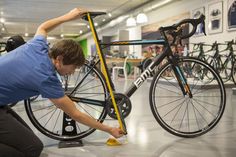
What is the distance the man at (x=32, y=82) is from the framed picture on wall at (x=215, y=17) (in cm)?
753

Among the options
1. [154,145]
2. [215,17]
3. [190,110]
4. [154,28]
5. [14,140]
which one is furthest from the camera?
[154,28]

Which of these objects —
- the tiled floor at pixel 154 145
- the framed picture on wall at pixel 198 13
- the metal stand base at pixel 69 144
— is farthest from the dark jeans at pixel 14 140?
the framed picture on wall at pixel 198 13

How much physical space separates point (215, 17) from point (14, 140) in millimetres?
8079

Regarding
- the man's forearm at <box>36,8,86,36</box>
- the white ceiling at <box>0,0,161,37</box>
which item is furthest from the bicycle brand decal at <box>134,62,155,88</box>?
the white ceiling at <box>0,0,161,37</box>

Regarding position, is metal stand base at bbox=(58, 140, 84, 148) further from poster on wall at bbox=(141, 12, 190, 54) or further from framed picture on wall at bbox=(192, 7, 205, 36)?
poster on wall at bbox=(141, 12, 190, 54)

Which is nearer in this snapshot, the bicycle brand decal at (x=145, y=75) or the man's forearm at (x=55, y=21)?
the man's forearm at (x=55, y=21)

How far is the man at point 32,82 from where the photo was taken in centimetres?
148

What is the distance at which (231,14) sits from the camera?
7746 mm

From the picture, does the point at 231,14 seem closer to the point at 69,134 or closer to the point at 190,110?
the point at 190,110

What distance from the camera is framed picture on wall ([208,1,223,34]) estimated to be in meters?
8.23

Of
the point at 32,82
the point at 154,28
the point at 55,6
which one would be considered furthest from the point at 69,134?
the point at 55,6

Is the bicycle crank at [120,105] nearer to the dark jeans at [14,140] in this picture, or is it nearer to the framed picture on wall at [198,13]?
the dark jeans at [14,140]

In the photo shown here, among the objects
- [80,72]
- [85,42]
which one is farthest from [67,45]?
[85,42]

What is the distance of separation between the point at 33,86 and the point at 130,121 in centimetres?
168
